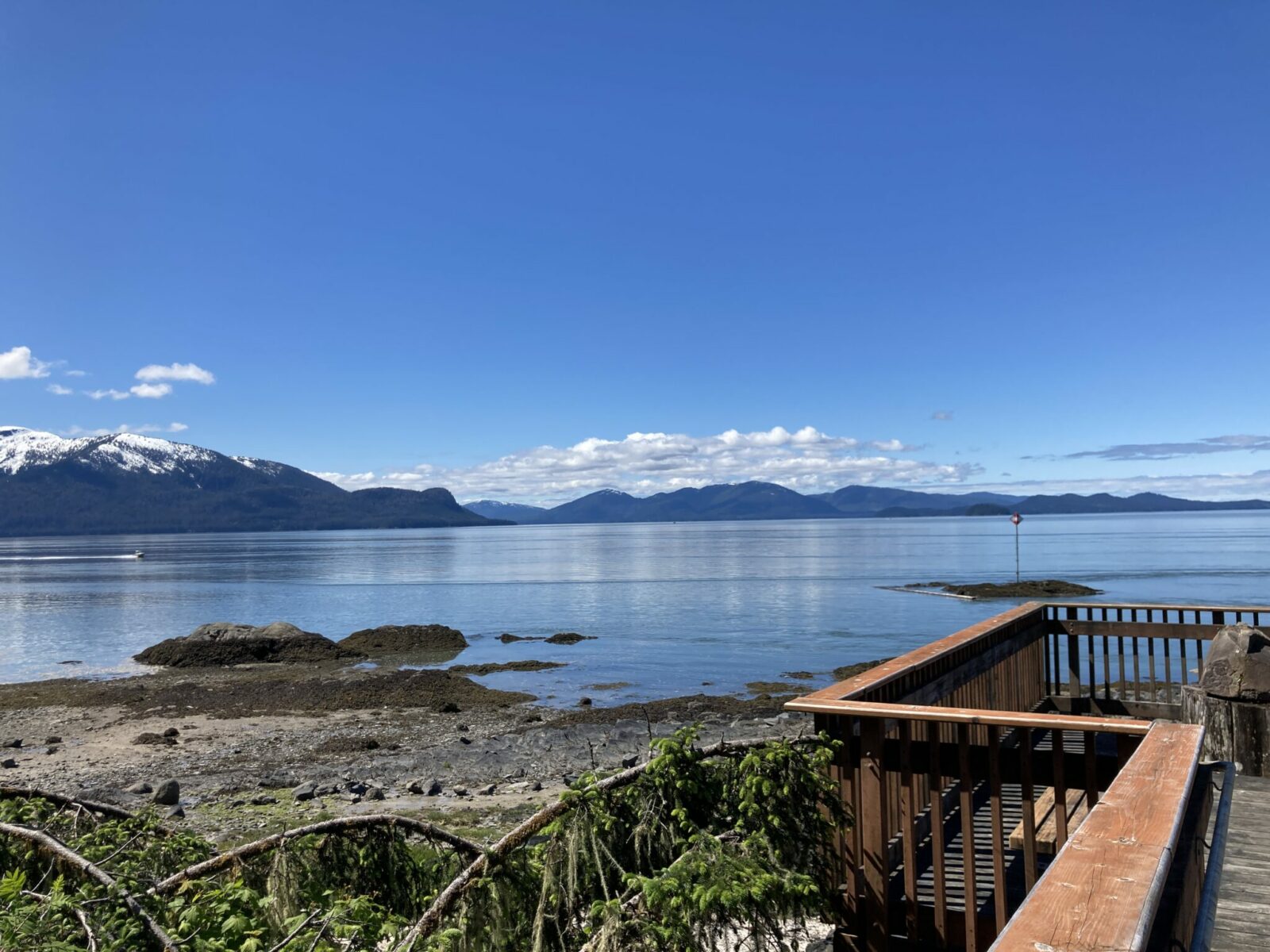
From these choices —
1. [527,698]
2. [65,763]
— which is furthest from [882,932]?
[527,698]

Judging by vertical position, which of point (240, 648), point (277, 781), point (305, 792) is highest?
point (305, 792)

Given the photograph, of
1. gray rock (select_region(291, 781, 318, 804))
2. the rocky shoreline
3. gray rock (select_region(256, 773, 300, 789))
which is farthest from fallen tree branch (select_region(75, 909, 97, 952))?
gray rock (select_region(256, 773, 300, 789))

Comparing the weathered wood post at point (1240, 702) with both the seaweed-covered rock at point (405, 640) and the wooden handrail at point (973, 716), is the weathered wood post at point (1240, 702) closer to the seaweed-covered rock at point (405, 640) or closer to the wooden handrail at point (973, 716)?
the wooden handrail at point (973, 716)

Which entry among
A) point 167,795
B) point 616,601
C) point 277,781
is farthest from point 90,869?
point 616,601

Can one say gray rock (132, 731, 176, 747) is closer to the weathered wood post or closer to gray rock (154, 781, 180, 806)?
gray rock (154, 781, 180, 806)

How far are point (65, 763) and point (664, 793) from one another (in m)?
18.5

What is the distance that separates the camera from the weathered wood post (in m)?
5.35

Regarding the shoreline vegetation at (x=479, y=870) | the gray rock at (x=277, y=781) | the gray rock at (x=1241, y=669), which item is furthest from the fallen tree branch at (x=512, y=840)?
the gray rock at (x=277, y=781)

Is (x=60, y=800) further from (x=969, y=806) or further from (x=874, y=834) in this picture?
(x=969, y=806)

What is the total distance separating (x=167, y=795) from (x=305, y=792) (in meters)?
2.08

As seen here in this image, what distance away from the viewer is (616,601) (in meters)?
56.0

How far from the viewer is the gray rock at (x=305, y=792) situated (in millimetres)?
13961

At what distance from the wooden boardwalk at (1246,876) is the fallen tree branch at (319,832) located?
2912 millimetres

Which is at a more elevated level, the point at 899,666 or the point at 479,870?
the point at 899,666
